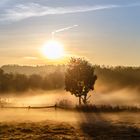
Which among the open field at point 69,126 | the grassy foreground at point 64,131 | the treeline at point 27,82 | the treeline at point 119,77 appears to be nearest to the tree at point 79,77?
the open field at point 69,126

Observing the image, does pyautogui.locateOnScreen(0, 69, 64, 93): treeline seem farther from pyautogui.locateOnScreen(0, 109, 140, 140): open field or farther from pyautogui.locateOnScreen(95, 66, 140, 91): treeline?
pyautogui.locateOnScreen(0, 109, 140, 140): open field

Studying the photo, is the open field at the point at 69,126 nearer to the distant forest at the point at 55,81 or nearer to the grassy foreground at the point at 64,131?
the grassy foreground at the point at 64,131

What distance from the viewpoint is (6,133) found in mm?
40500

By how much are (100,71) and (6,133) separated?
352 feet

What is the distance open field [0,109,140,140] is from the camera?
39.2 metres

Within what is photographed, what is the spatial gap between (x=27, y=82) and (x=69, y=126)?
84.0 m

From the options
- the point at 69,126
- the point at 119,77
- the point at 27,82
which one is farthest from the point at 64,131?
the point at 119,77

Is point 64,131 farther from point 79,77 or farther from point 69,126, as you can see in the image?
point 79,77

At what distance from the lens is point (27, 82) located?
12662 cm

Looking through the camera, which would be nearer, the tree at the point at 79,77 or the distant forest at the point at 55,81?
the tree at the point at 79,77

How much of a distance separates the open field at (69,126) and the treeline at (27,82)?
64.0 m

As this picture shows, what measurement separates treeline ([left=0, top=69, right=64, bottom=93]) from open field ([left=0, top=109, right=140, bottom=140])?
210ft

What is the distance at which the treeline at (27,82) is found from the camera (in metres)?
118

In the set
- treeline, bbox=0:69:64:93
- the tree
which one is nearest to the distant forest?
treeline, bbox=0:69:64:93
